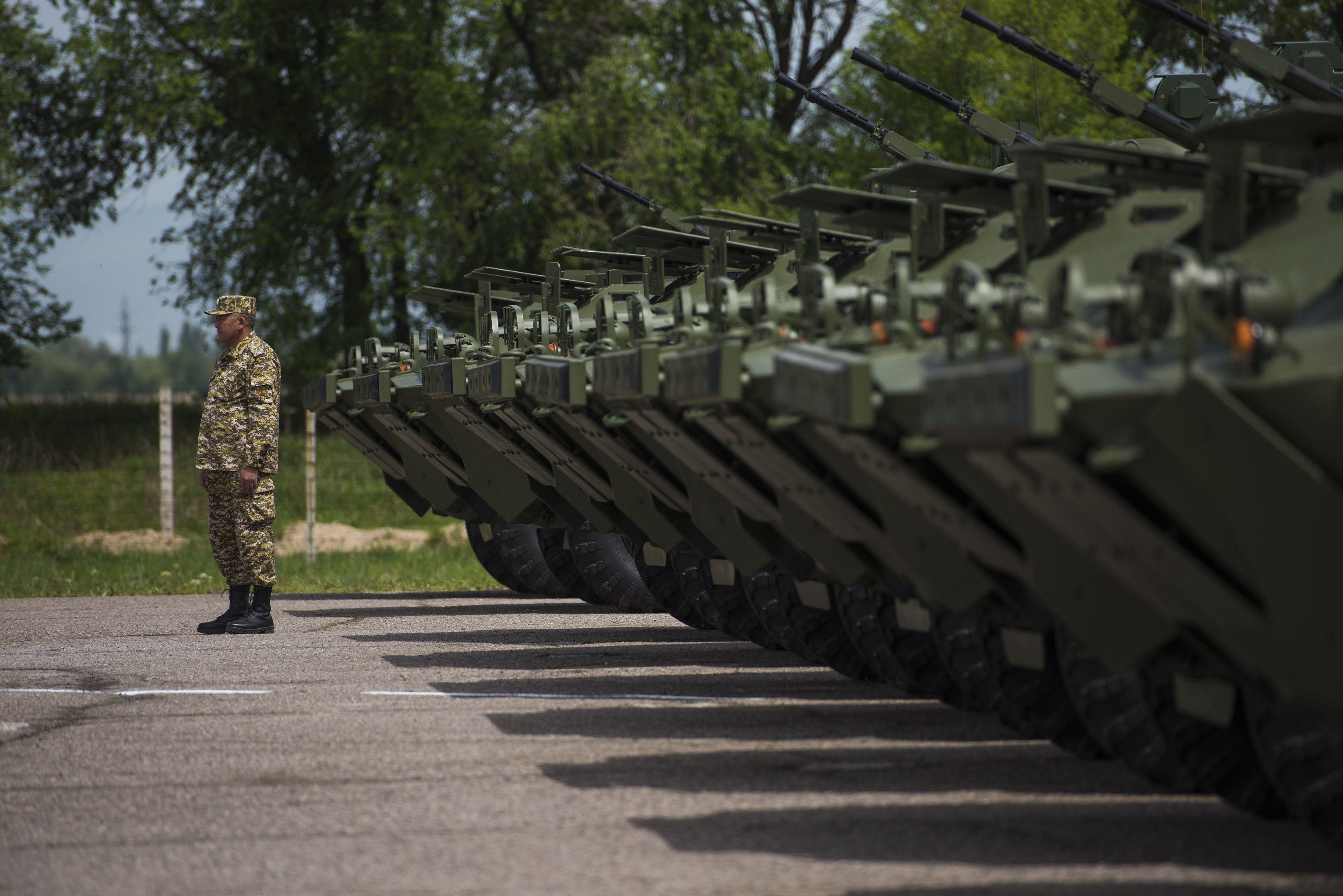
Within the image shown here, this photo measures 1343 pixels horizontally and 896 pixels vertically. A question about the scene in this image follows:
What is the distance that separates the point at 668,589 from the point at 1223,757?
5112 millimetres

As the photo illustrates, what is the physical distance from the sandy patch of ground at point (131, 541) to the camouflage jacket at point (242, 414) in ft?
23.6

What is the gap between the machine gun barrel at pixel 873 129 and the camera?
500 inches

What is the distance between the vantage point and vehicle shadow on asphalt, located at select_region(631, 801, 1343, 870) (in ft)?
16.0

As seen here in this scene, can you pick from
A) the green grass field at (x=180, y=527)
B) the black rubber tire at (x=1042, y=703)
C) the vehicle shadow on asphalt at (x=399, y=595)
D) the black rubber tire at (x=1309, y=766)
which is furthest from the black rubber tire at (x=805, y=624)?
the green grass field at (x=180, y=527)

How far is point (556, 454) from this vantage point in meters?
9.60

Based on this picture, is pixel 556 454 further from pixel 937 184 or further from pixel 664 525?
pixel 937 184

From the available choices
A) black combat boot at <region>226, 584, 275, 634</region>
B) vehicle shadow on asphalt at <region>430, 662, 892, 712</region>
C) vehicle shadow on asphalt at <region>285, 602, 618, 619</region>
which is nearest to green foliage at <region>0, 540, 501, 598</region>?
vehicle shadow on asphalt at <region>285, 602, 618, 619</region>

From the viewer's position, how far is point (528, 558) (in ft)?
42.1

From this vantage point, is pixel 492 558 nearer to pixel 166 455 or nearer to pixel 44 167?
pixel 166 455

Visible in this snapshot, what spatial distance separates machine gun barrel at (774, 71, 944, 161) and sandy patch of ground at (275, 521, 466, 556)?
6788 millimetres

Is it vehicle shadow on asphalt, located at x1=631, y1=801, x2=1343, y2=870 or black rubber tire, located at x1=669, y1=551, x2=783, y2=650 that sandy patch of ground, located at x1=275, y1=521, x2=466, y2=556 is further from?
vehicle shadow on asphalt, located at x1=631, y1=801, x2=1343, y2=870

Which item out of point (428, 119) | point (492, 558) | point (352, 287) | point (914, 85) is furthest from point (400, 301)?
point (914, 85)

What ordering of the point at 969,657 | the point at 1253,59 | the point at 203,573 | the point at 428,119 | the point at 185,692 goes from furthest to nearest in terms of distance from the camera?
the point at 428,119, the point at 203,573, the point at 1253,59, the point at 185,692, the point at 969,657

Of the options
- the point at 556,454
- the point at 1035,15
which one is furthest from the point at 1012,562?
the point at 1035,15
